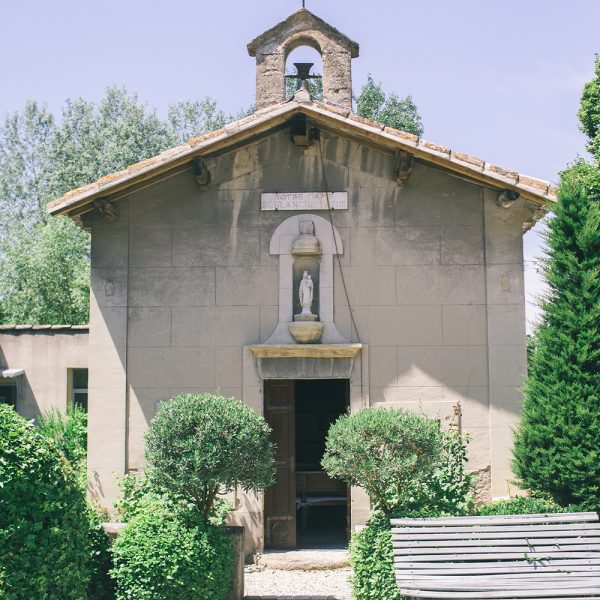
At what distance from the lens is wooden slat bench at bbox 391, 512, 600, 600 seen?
7.62 metres

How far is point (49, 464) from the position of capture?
7.30 meters

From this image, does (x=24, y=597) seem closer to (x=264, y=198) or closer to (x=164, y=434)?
(x=164, y=434)

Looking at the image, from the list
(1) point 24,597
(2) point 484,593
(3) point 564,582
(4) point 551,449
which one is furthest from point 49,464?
(4) point 551,449

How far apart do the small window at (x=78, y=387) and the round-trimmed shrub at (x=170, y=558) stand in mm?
9304

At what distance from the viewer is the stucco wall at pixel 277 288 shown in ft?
36.3

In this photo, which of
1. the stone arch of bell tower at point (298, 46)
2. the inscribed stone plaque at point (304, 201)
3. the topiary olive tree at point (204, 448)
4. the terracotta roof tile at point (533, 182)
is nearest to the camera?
the topiary olive tree at point (204, 448)

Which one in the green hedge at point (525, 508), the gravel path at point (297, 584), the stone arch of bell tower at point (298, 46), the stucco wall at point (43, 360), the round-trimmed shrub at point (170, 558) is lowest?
the gravel path at point (297, 584)

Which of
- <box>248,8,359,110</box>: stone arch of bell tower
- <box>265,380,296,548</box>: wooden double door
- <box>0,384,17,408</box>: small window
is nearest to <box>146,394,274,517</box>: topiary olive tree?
<box>265,380,296,548</box>: wooden double door

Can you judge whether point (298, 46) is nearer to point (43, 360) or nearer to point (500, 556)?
point (500, 556)

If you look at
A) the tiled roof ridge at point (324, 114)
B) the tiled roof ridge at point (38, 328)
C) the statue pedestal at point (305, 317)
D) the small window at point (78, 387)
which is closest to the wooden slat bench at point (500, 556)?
the statue pedestal at point (305, 317)

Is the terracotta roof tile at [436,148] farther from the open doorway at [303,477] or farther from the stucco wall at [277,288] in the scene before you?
the open doorway at [303,477]

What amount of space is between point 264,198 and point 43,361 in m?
8.00

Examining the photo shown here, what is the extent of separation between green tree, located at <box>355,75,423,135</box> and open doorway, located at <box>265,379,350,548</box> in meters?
21.7

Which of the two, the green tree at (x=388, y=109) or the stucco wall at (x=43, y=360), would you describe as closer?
the stucco wall at (x=43, y=360)
